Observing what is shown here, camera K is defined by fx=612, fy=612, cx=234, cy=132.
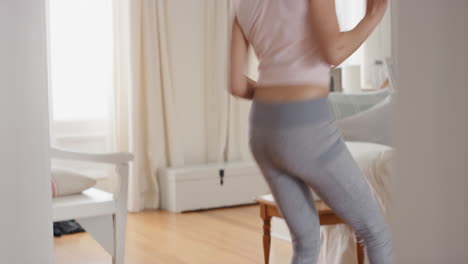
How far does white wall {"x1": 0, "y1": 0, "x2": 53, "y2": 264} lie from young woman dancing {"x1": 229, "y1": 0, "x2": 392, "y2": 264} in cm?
53

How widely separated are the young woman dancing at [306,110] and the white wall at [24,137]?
530mm

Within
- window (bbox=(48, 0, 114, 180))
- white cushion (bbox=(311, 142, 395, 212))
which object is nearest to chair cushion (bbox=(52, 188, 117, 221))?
white cushion (bbox=(311, 142, 395, 212))

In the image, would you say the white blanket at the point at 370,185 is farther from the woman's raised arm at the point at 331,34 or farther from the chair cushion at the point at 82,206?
the woman's raised arm at the point at 331,34

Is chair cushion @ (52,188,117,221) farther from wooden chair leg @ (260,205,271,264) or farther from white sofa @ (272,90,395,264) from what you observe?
white sofa @ (272,90,395,264)

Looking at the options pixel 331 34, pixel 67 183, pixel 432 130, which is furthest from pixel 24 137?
pixel 67 183

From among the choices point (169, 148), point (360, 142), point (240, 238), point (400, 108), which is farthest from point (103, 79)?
point (400, 108)

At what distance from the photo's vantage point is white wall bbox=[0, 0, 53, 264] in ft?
4.84

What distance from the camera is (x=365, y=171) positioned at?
8.64 ft

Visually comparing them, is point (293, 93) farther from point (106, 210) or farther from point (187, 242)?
point (187, 242)

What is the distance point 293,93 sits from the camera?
1.37 metres

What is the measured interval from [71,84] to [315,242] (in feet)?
13.1

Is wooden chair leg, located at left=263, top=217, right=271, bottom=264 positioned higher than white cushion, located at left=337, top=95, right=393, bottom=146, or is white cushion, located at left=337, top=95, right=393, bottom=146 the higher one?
white cushion, located at left=337, top=95, right=393, bottom=146

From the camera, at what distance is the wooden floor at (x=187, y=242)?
3.54m

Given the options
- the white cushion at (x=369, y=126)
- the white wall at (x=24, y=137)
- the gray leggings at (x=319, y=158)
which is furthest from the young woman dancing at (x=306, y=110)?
the white cushion at (x=369, y=126)
